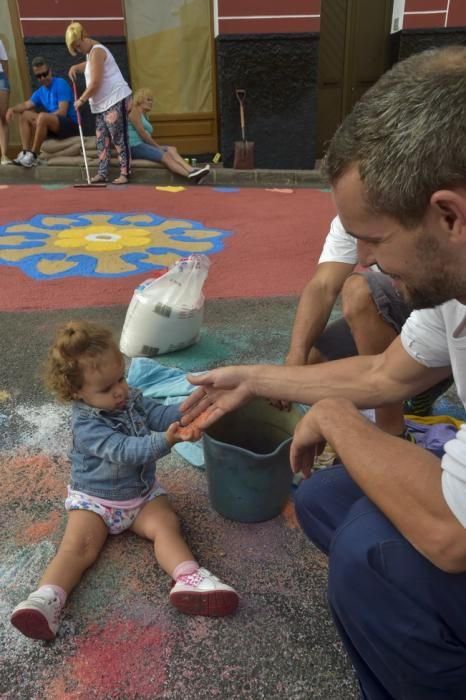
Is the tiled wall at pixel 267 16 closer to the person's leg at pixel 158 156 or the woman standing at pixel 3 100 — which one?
the person's leg at pixel 158 156

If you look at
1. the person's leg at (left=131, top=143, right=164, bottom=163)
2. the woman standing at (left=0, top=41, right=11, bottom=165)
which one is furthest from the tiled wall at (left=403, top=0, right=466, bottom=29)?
the woman standing at (left=0, top=41, right=11, bottom=165)

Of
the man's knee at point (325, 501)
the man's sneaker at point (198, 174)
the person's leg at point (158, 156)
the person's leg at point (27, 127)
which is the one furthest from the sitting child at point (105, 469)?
the person's leg at point (27, 127)

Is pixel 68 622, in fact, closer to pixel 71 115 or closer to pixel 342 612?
pixel 342 612

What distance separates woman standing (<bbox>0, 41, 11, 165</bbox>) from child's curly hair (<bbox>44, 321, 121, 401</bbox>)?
778cm

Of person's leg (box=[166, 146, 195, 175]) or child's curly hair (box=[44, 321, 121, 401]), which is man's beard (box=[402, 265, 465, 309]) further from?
person's leg (box=[166, 146, 195, 175])

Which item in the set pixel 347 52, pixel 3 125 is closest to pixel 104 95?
pixel 3 125

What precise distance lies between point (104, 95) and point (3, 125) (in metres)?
2.18

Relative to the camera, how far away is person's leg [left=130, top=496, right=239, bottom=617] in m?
1.59

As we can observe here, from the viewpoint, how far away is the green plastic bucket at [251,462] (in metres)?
1.77

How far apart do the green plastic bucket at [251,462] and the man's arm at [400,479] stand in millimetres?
422

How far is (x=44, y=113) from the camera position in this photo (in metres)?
8.09

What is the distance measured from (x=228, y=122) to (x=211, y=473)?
25.3 feet

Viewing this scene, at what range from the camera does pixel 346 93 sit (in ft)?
31.0

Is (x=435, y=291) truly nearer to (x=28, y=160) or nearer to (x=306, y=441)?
(x=306, y=441)
